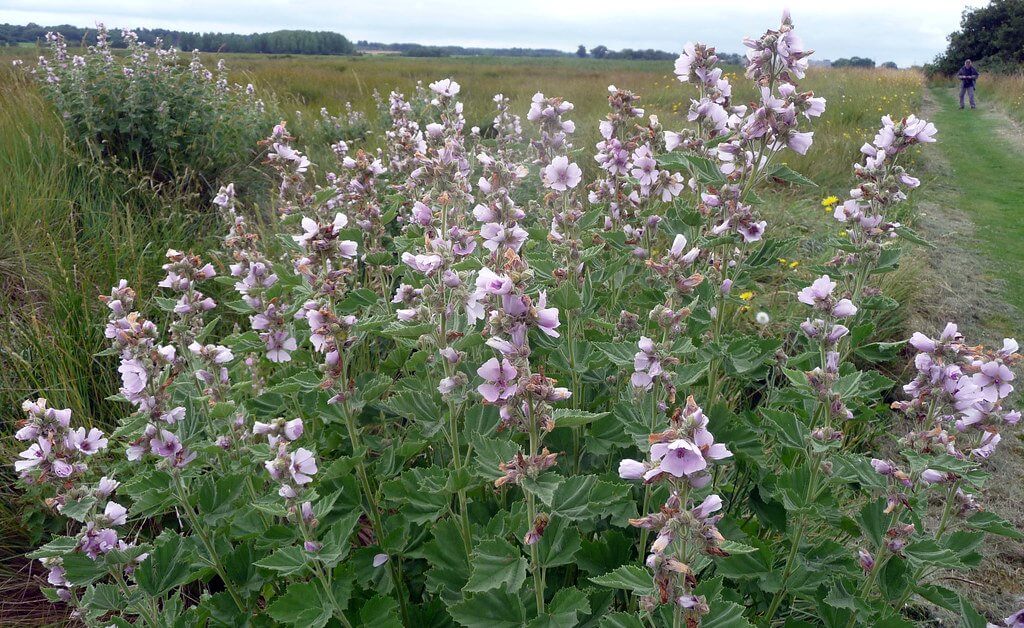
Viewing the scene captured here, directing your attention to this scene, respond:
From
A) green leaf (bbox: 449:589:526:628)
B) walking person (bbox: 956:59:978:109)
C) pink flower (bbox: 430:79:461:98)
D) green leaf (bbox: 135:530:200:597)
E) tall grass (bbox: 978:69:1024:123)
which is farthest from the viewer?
walking person (bbox: 956:59:978:109)

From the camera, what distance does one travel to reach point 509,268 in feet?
5.83

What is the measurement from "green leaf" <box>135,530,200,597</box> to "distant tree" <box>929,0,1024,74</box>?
150 feet

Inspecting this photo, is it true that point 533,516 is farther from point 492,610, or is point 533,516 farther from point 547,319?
point 547,319

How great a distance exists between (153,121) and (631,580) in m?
7.97

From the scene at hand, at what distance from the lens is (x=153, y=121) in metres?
7.57

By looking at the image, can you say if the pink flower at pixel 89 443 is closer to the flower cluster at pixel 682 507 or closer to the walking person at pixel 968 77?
the flower cluster at pixel 682 507

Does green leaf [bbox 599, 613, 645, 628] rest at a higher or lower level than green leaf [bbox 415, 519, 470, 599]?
higher

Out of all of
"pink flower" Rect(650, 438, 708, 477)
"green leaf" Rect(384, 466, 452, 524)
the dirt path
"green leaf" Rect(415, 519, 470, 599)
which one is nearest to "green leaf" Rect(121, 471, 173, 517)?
Result: "green leaf" Rect(384, 466, 452, 524)

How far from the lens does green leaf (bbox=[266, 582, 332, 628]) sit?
2033mm

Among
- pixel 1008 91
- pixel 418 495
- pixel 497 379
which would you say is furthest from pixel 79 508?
pixel 1008 91

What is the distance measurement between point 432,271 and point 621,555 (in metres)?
1.17

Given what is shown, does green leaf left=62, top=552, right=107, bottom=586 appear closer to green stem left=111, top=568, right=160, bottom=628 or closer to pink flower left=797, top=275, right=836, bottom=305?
green stem left=111, top=568, right=160, bottom=628

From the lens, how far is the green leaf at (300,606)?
2033 mm

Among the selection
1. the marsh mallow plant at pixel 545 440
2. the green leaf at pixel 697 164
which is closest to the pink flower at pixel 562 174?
the marsh mallow plant at pixel 545 440
